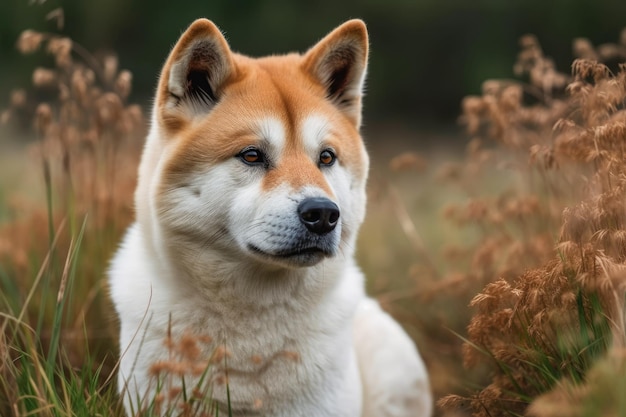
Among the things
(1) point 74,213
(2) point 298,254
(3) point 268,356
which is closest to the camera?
(2) point 298,254

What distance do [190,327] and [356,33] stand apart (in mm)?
1367

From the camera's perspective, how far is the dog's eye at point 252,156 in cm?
301

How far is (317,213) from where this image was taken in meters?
2.79

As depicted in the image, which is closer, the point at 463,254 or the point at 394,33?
the point at 463,254

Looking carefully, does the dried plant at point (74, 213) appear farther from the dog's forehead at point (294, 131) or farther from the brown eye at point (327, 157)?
the brown eye at point (327, 157)

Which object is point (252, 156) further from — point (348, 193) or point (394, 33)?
point (394, 33)

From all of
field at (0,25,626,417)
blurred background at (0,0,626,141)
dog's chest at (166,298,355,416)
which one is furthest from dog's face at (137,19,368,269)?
blurred background at (0,0,626,141)

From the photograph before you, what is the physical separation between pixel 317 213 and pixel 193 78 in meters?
0.81

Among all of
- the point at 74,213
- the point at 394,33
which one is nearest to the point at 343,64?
the point at 74,213

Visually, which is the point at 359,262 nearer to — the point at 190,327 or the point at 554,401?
the point at 190,327

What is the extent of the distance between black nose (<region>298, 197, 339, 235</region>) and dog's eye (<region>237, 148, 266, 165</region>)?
0.33 metres

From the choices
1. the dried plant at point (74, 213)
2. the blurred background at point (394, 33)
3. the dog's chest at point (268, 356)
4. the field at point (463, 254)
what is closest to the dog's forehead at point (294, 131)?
the dog's chest at point (268, 356)

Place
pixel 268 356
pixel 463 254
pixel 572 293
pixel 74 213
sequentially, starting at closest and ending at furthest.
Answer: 1. pixel 572 293
2. pixel 268 356
3. pixel 74 213
4. pixel 463 254

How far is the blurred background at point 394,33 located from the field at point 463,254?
361cm
